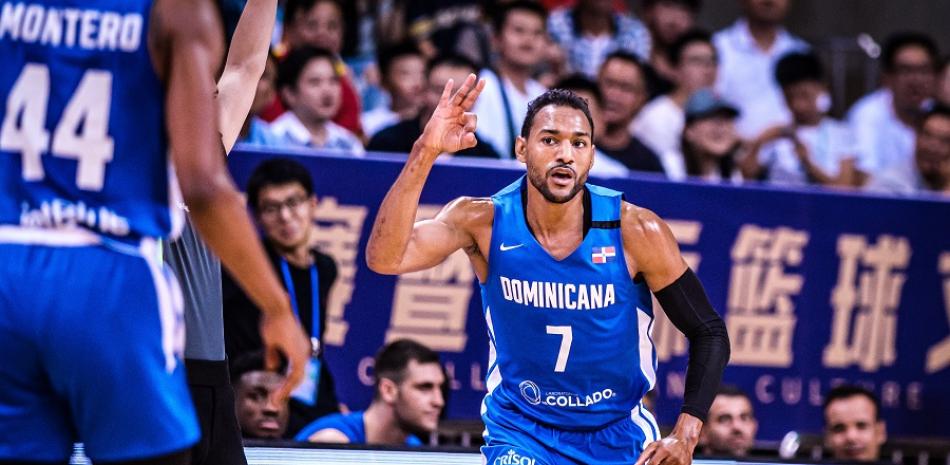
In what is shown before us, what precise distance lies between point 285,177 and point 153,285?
415 centimetres

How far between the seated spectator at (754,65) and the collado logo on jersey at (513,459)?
5.73m

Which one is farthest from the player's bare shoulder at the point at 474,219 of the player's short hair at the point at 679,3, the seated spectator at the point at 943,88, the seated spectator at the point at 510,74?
the seated spectator at the point at 943,88

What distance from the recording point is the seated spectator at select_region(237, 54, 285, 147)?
771 centimetres

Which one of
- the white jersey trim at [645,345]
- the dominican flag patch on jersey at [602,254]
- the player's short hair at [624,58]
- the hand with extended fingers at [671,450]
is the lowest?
the hand with extended fingers at [671,450]

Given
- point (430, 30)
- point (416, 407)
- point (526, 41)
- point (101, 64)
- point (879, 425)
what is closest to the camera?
point (101, 64)

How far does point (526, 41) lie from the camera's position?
8.76 m

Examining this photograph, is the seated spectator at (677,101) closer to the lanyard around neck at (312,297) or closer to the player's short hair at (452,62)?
the player's short hair at (452,62)

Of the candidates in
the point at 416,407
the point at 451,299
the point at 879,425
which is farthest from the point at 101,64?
the point at 879,425

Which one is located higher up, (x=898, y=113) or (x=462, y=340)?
(x=898, y=113)

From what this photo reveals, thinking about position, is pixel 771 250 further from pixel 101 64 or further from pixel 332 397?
pixel 101 64

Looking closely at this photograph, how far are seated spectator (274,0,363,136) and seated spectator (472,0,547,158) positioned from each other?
32.7 inches

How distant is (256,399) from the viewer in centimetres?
645

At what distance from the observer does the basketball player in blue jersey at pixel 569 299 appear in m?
4.82

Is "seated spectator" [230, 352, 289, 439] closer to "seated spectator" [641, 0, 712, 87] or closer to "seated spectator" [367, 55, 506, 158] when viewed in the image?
"seated spectator" [367, 55, 506, 158]
